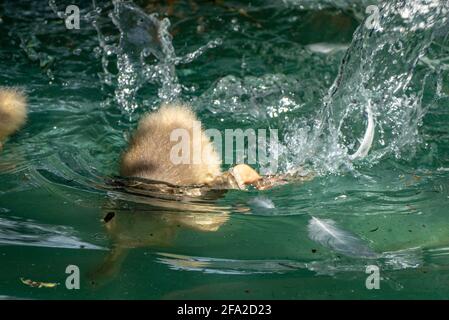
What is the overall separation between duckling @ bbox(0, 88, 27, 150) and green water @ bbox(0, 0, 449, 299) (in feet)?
0.21

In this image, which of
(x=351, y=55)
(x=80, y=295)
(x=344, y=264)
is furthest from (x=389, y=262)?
(x=351, y=55)

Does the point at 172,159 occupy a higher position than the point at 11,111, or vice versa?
the point at 11,111

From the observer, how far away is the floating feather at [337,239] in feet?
8.43

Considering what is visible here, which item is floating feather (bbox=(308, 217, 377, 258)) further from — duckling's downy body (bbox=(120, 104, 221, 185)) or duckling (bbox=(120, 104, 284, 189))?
duckling's downy body (bbox=(120, 104, 221, 185))

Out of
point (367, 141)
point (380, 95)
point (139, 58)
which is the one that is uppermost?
point (139, 58)

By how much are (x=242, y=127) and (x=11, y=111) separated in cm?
130

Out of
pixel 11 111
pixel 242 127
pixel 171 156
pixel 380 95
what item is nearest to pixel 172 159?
pixel 171 156

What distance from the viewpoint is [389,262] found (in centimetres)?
246

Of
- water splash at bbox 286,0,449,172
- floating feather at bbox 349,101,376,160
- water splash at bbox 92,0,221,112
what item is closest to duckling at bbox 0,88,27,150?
water splash at bbox 92,0,221,112

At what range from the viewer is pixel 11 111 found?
3822 millimetres

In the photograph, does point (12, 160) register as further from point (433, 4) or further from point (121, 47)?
point (433, 4)

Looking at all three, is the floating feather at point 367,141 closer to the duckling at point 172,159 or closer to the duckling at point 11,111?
the duckling at point 172,159

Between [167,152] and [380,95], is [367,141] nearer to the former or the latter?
[380,95]

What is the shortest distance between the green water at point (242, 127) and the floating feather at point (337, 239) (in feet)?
0.09
